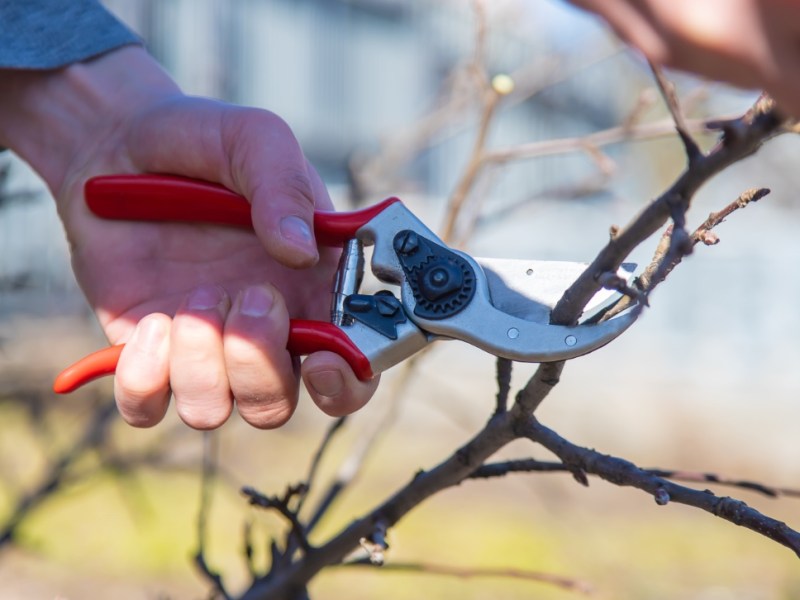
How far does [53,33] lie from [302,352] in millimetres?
871

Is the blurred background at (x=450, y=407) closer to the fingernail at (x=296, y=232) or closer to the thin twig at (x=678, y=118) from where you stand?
the fingernail at (x=296, y=232)

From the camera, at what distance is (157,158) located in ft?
5.74

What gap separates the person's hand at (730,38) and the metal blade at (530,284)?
0.69m

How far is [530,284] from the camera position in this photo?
1479 millimetres

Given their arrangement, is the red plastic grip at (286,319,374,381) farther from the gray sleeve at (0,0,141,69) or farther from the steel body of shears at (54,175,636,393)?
the gray sleeve at (0,0,141,69)

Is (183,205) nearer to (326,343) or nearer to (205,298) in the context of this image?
(205,298)

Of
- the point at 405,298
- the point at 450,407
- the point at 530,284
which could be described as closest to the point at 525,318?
the point at 530,284

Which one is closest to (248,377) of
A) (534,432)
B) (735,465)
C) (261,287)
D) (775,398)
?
(261,287)

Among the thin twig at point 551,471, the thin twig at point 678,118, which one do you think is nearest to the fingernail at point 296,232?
the thin twig at point 551,471

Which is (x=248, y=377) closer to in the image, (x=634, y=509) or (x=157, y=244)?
(x=157, y=244)

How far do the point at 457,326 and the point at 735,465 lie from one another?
597 centimetres

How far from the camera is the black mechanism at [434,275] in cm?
149

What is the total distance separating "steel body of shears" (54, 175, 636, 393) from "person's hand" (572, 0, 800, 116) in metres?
0.64

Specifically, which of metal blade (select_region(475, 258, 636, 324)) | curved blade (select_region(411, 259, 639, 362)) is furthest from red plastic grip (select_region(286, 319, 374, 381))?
metal blade (select_region(475, 258, 636, 324))
